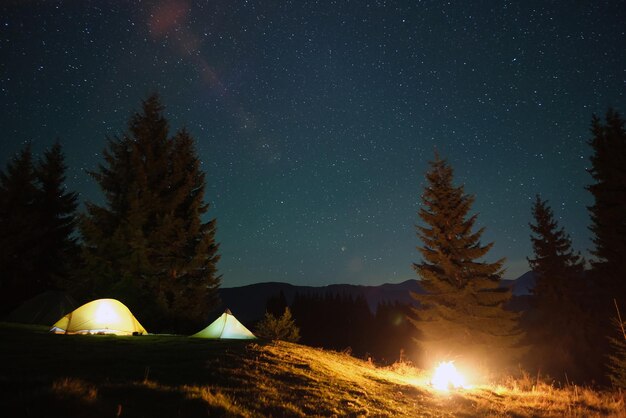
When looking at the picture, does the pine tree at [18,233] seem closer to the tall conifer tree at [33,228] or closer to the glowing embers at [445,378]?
the tall conifer tree at [33,228]

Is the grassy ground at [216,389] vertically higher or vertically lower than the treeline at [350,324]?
higher

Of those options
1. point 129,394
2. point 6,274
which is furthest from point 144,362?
point 6,274

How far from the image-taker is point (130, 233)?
23688 millimetres

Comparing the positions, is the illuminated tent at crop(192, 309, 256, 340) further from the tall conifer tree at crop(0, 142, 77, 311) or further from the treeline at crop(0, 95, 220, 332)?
the tall conifer tree at crop(0, 142, 77, 311)

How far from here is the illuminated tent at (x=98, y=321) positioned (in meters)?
14.6

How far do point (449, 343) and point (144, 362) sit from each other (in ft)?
66.5

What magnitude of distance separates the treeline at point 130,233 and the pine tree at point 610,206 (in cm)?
2704

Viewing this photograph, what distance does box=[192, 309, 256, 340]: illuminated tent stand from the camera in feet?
51.5

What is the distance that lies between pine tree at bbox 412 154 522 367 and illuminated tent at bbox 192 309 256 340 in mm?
13624

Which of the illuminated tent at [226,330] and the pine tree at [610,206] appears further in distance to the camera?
the pine tree at [610,206]

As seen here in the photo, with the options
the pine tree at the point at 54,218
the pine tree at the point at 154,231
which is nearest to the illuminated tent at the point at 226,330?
the pine tree at the point at 154,231

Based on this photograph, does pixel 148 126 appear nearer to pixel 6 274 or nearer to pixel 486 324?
pixel 6 274

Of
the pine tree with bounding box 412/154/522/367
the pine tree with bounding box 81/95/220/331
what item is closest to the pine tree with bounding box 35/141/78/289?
the pine tree with bounding box 81/95/220/331

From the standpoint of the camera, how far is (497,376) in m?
17.2
